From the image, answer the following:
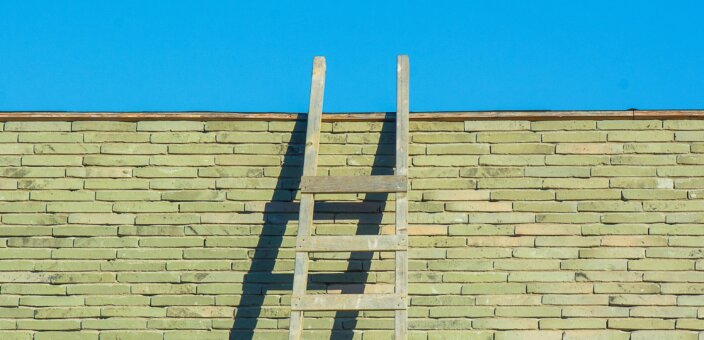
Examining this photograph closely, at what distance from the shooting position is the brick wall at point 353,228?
26.7 ft

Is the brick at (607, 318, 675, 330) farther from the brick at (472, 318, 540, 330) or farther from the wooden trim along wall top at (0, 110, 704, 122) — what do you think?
the wooden trim along wall top at (0, 110, 704, 122)

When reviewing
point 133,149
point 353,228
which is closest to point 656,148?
point 353,228

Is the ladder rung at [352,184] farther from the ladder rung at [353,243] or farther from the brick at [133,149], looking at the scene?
the brick at [133,149]

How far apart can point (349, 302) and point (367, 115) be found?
5.36 feet

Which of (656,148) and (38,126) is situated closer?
(656,148)

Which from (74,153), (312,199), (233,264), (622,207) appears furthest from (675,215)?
(74,153)

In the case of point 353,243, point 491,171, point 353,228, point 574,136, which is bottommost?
point 353,243

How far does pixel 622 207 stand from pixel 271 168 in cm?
230

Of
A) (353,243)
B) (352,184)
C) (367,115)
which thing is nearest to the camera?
(353,243)

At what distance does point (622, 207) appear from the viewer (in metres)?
8.30

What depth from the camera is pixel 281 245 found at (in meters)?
8.31

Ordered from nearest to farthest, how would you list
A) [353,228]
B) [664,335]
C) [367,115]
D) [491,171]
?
[664,335] → [353,228] → [491,171] → [367,115]

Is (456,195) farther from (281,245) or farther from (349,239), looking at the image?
(281,245)

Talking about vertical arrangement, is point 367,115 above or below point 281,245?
above
